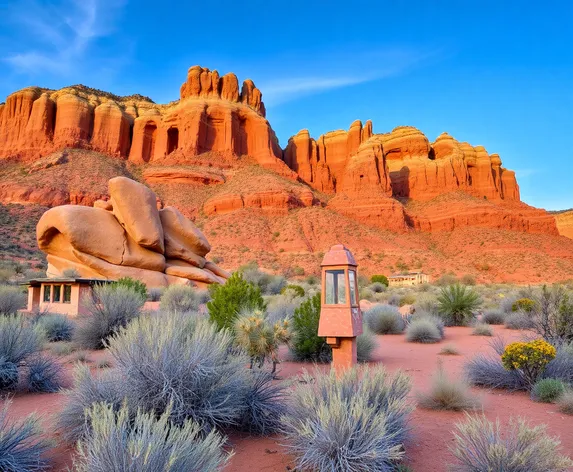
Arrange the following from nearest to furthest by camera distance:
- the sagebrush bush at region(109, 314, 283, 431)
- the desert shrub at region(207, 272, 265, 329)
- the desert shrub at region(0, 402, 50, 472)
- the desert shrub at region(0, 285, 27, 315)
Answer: the desert shrub at region(0, 402, 50, 472)
the sagebrush bush at region(109, 314, 283, 431)
the desert shrub at region(207, 272, 265, 329)
the desert shrub at region(0, 285, 27, 315)

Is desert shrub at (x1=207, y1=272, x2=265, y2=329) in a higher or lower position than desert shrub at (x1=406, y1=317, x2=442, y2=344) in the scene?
higher

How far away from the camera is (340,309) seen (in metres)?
6.32

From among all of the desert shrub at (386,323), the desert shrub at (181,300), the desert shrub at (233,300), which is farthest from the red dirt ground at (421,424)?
the desert shrub at (181,300)

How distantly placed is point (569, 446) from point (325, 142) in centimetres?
9023

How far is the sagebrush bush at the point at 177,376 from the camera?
454cm

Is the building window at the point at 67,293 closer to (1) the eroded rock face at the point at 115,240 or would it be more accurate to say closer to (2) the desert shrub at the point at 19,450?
(1) the eroded rock face at the point at 115,240

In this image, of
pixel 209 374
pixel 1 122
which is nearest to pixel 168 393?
pixel 209 374

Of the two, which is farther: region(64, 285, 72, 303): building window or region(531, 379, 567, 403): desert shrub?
region(64, 285, 72, 303): building window

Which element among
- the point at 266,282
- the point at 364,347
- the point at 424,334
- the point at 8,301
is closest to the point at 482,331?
the point at 424,334

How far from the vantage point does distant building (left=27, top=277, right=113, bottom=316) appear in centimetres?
1727

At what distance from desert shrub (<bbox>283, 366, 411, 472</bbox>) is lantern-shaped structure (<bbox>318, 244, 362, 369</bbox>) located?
1.42 meters

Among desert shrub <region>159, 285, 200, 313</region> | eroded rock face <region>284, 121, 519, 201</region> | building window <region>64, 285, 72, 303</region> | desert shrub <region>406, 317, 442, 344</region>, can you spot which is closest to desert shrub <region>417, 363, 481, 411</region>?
desert shrub <region>406, 317, 442, 344</region>

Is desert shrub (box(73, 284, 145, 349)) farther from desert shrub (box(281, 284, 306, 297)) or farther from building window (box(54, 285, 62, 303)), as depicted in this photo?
desert shrub (box(281, 284, 306, 297))

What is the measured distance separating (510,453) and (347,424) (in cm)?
137
